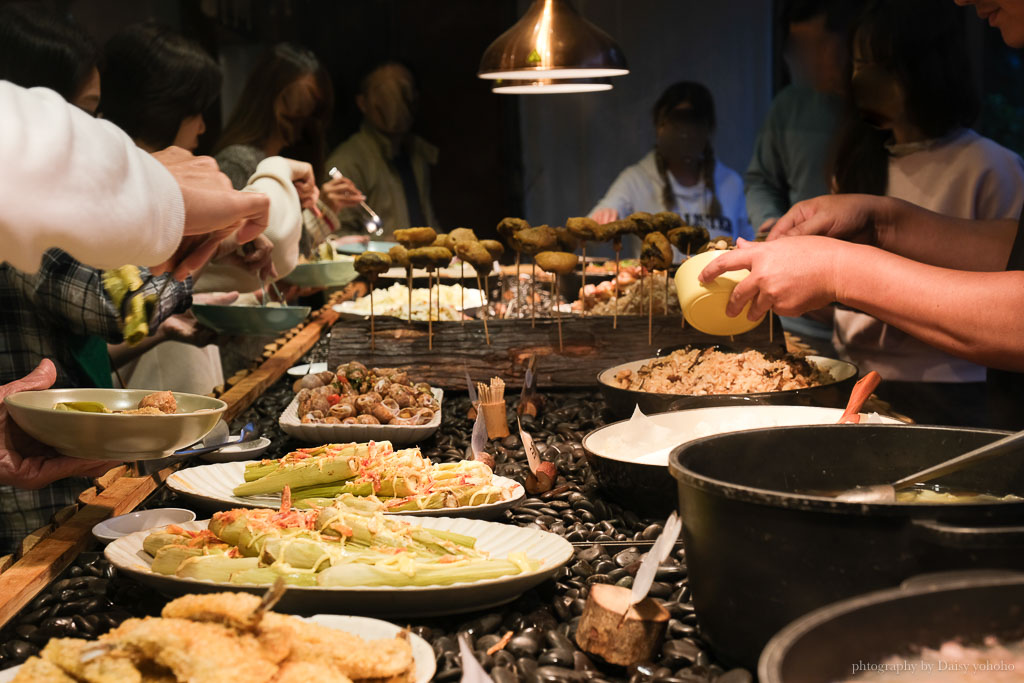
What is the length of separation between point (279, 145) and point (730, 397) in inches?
146

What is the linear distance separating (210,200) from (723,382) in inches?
55.4

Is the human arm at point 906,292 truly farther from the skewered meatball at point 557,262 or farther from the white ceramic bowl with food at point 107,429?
the white ceramic bowl with food at point 107,429

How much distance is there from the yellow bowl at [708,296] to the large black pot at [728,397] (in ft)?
0.91

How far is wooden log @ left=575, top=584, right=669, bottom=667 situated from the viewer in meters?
1.18

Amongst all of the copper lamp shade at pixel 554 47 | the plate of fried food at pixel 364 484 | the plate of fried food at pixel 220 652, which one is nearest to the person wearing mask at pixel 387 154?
the copper lamp shade at pixel 554 47

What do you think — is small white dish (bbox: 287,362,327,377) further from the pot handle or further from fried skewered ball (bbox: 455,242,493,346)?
the pot handle

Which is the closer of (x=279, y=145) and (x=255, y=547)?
(x=255, y=547)

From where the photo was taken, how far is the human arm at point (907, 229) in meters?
2.51

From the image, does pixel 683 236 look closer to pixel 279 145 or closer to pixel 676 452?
pixel 676 452

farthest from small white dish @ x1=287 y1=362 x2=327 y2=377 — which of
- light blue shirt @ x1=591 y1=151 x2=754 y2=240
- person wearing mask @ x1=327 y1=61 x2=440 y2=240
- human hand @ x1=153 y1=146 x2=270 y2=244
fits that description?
person wearing mask @ x1=327 y1=61 x2=440 y2=240

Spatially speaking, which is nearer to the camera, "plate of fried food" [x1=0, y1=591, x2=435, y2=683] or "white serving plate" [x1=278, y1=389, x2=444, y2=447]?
"plate of fried food" [x1=0, y1=591, x2=435, y2=683]

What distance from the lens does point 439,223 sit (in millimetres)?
9227

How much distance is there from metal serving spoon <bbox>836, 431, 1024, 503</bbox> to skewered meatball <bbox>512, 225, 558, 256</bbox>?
1951mm

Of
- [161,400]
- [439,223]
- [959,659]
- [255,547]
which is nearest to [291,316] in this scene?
[161,400]
